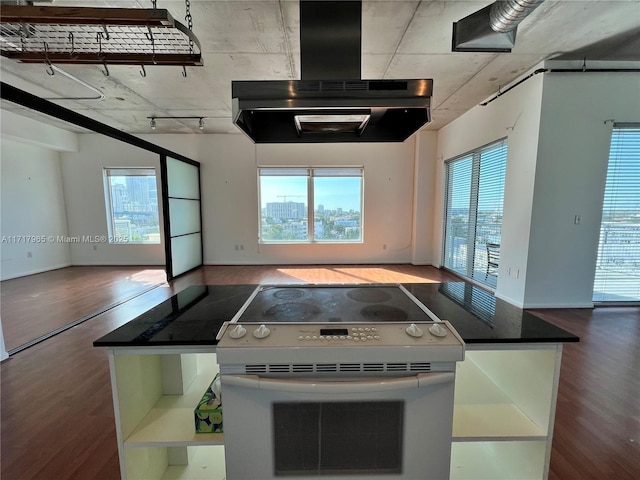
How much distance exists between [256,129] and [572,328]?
145 inches

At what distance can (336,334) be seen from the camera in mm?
943

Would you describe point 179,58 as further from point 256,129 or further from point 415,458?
point 415,458

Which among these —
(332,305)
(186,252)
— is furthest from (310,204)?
(332,305)

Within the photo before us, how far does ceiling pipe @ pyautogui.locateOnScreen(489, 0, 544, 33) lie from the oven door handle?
7.72ft

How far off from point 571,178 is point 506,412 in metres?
3.32

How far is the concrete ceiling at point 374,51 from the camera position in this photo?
2.21 meters

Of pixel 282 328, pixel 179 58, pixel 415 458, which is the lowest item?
pixel 415 458

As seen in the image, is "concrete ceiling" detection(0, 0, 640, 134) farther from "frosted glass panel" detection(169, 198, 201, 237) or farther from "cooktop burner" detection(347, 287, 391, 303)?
"cooktop burner" detection(347, 287, 391, 303)

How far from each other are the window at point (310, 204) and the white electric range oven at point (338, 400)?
5.25 metres

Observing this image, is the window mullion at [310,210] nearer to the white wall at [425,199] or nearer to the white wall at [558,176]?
the white wall at [425,199]

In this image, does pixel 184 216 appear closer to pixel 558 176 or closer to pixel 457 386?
pixel 457 386

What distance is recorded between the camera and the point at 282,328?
3.21ft

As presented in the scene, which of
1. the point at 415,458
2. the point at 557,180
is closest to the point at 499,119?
the point at 557,180

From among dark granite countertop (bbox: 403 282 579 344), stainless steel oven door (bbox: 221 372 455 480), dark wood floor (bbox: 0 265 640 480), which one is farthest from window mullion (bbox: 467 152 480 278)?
stainless steel oven door (bbox: 221 372 455 480)
